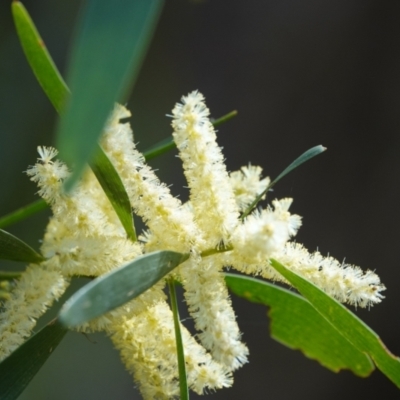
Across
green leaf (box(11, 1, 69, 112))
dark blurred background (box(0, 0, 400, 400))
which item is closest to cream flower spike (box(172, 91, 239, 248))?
green leaf (box(11, 1, 69, 112))

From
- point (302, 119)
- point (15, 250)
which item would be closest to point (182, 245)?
point (15, 250)

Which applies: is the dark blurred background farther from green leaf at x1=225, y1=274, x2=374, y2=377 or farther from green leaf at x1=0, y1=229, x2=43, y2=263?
green leaf at x1=0, y1=229, x2=43, y2=263

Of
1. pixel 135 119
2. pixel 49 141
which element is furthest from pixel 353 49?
pixel 49 141

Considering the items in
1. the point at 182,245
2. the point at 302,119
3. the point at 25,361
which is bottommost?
the point at 25,361

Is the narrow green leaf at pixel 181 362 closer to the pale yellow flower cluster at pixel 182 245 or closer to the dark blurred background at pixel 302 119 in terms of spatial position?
the pale yellow flower cluster at pixel 182 245

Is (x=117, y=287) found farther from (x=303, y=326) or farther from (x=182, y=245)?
(x=303, y=326)

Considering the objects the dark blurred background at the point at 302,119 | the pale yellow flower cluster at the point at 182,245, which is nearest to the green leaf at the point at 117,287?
the pale yellow flower cluster at the point at 182,245
